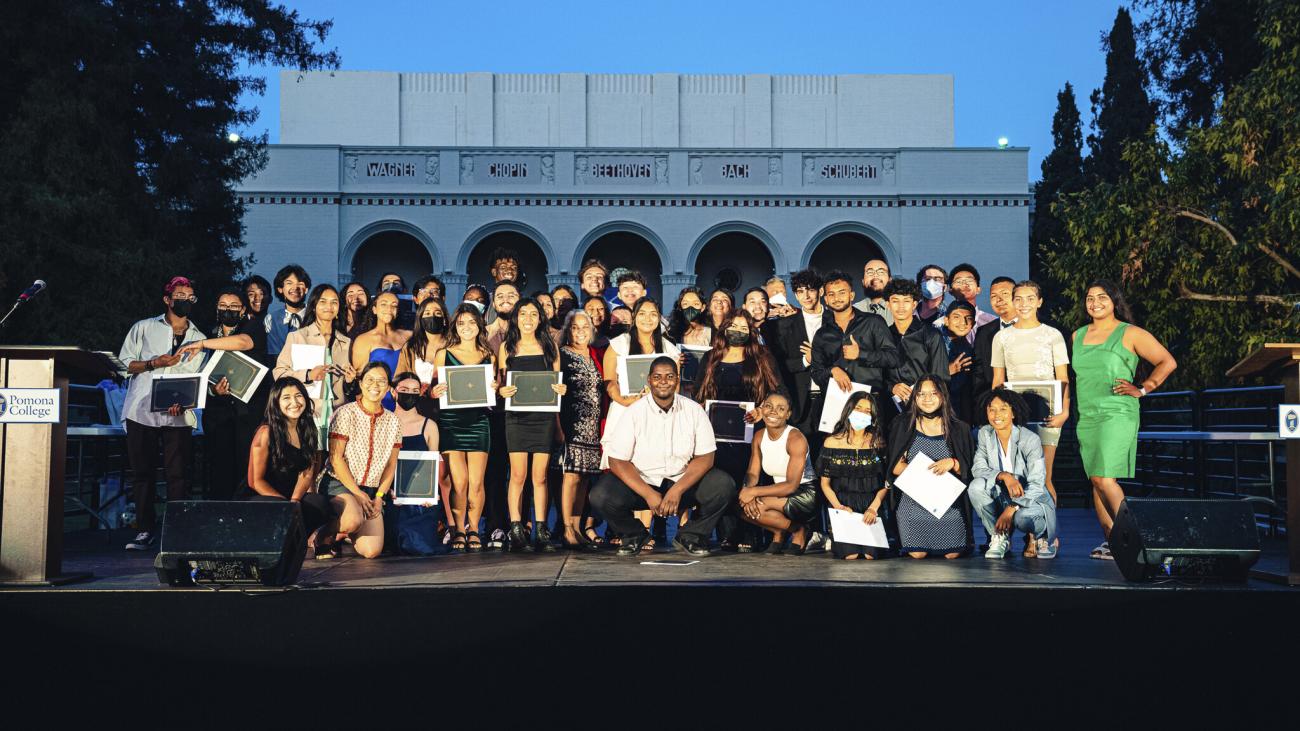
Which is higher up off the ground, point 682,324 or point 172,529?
point 682,324

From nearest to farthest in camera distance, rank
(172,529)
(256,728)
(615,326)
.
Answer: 1. (256,728)
2. (172,529)
3. (615,326)

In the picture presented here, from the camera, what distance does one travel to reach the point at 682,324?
9.73m

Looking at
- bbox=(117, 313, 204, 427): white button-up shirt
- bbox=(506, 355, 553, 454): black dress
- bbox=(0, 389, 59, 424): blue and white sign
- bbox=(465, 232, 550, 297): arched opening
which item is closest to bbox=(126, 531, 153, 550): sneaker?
bbox=(117, 313, 204, 427): white button-up shirt

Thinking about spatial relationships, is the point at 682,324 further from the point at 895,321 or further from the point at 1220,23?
the point at 1220,23

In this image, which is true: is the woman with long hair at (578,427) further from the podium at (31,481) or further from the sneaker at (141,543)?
the podium at (31,481)

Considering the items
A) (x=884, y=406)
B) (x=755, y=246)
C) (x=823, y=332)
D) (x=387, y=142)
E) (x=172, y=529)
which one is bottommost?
(x=172, y=529)

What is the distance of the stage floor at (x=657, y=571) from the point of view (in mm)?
6090

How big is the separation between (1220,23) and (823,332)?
2003 centimetres

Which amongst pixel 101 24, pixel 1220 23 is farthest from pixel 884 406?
pixel 1220 23

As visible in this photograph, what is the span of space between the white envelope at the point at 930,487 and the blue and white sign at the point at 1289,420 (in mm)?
2201

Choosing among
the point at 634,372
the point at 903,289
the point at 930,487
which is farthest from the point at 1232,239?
the point at 634,372

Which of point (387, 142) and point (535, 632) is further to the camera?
point (387, 142)

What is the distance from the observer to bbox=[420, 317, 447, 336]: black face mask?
8.70 meters

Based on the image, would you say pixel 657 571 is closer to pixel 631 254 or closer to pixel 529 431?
pixel 529 431
